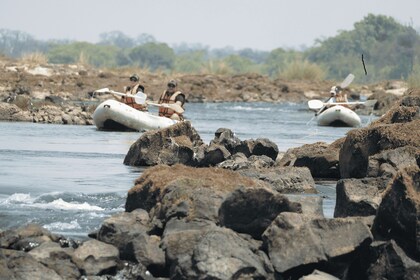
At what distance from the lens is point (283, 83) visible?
7631cm

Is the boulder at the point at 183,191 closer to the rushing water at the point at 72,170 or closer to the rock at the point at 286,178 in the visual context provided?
the rushing water at the point at 72,170

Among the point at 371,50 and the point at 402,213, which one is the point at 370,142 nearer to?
the point at 402,213

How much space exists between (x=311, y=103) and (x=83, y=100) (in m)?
19.1

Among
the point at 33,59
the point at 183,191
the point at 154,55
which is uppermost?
the point at 183,191

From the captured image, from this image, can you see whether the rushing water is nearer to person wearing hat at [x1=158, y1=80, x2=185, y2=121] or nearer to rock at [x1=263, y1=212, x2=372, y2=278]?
person wearing hat at [x1=158, y1=80, x2=185, y2=121]

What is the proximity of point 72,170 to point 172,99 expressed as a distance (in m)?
9.98

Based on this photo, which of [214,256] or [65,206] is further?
[65,206]

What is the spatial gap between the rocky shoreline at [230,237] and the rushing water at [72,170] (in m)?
1.11

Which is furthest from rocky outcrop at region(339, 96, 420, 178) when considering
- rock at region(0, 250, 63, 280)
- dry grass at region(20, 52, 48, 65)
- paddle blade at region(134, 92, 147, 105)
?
dry grass at region(20, 52, 48, 65)

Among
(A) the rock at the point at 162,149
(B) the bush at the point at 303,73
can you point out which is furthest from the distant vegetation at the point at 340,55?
(A) the rock at the point at 162,149

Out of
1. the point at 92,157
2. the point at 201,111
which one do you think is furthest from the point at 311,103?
the point at 92,157

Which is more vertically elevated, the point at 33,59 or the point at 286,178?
the point at 286,178

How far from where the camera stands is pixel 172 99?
3216 centimetres

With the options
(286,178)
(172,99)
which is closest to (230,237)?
(286,178)
